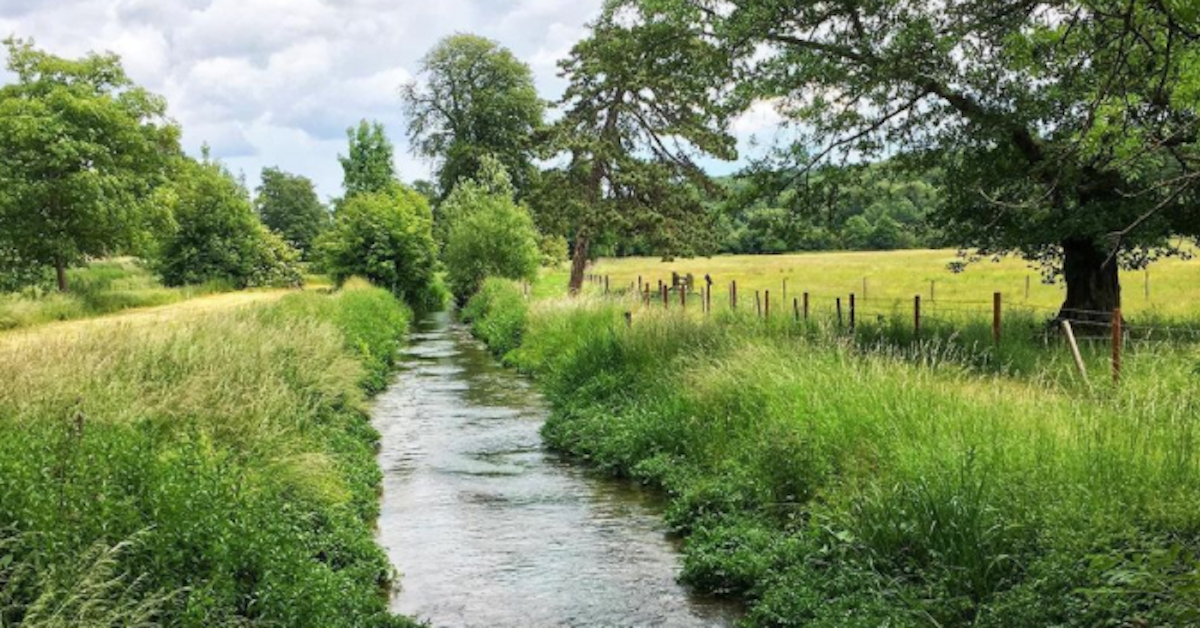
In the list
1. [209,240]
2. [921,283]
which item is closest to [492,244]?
[209,240]

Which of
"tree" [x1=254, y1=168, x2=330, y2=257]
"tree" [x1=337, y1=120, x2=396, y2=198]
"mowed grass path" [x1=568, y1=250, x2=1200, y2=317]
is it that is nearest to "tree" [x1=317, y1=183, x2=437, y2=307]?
"mowed grass path" [x1=568, y1=250, x2=1200, y2=317]

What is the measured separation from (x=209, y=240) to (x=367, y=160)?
23.3 metres

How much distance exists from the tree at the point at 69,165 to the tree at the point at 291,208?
203 feet

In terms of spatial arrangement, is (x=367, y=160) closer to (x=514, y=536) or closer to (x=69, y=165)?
(x=69, y=165)

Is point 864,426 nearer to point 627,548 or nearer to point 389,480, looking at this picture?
point 627,548

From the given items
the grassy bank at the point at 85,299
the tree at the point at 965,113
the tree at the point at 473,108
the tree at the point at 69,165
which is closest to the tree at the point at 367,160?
the tree at the point at 473,108

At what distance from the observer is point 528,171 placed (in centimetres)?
6238

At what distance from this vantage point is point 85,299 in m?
31.5

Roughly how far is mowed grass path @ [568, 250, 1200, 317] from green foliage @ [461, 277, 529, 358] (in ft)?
11.4

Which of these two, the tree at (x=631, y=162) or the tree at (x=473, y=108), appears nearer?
the tree at (x=631, y=162)

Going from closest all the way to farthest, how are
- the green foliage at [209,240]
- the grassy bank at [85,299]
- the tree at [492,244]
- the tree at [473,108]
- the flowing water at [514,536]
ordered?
the flowing water at [514,536]
the grassy bank at [85,299]
the tree at [492,244]
the green foliage at [209,240]
the tree at [473,108]

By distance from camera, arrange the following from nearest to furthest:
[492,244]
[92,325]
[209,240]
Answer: [92,325] < [492,244] < [209,240]

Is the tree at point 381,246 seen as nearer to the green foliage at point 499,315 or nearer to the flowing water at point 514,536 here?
the green foliage at point 499,315

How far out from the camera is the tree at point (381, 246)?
40.1 meters
